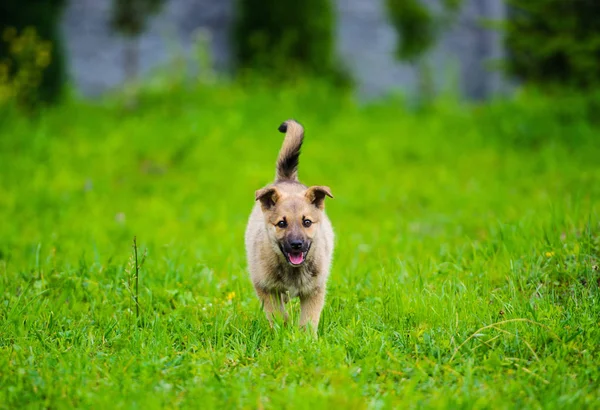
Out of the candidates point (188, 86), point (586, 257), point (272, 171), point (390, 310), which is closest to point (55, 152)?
point (272, 171)

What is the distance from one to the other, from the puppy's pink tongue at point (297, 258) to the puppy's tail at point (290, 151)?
1008 millimetres

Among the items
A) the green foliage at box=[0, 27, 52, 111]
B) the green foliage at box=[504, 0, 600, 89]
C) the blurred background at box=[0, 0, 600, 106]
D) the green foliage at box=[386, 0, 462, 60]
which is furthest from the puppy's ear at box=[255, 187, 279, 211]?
the green foliage at box=[386, 0, 462, 60]

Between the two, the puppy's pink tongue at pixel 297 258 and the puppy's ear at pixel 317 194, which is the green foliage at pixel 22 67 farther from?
the puppy's pink tongue at pixel 297 258

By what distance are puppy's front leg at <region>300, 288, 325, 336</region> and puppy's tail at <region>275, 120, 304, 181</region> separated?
1020mm

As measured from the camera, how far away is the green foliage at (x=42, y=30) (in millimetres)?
11109

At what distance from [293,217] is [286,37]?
31.3ft

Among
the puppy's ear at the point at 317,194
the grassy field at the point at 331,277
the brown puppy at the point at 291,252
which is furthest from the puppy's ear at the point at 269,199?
the grassy field at the point at 331,277

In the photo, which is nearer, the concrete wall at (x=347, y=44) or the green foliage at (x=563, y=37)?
the green foliage at (x=563, y=37)

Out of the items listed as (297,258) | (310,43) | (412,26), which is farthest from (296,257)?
(412,26)

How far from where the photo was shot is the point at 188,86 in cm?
1295

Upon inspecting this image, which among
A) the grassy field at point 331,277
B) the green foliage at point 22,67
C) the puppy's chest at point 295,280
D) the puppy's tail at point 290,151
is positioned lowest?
the grassy field at point 331,277

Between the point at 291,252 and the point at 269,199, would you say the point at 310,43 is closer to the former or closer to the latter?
the point at 269,199

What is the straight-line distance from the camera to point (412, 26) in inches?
559

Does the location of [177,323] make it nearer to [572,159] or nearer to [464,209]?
[464,209]
